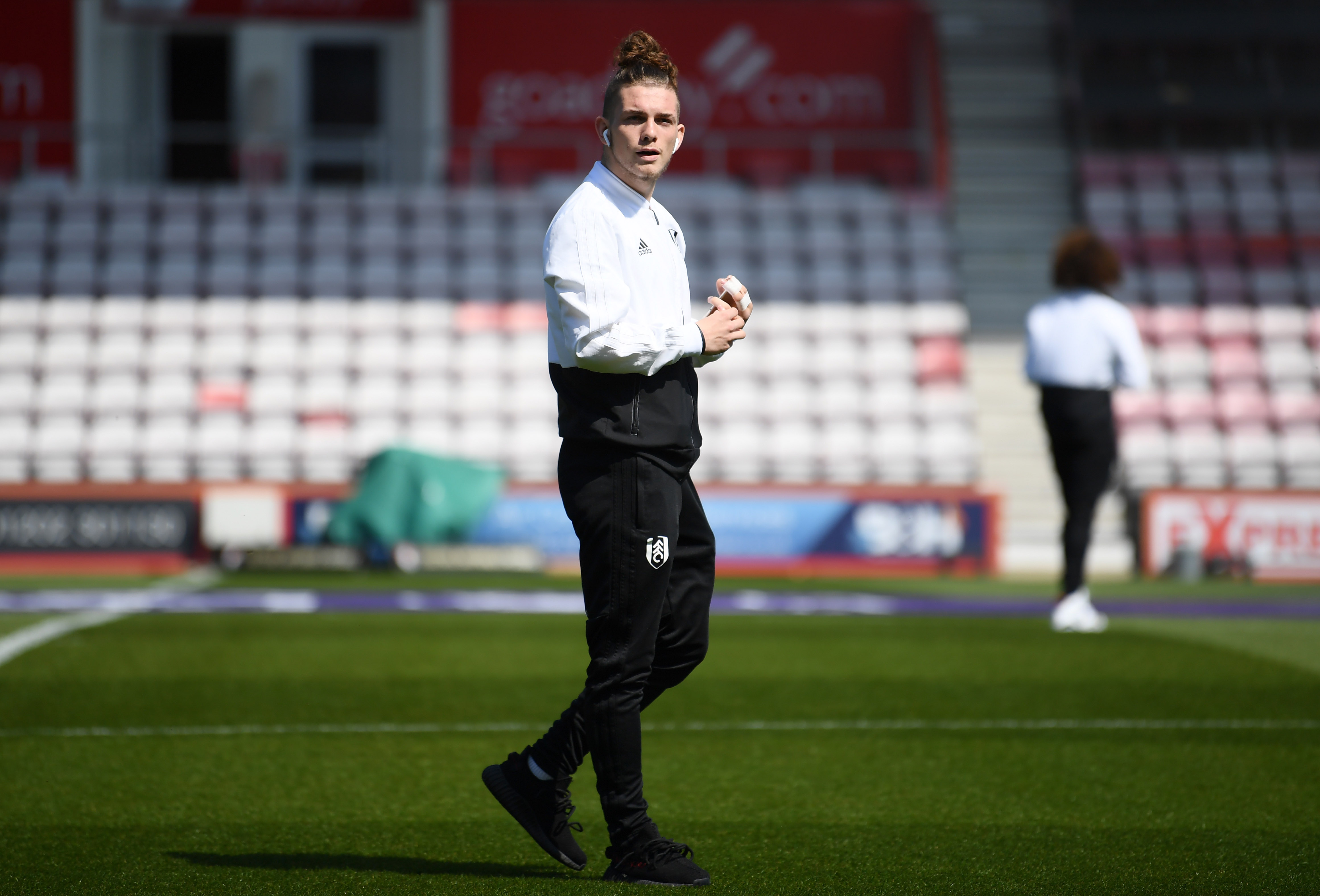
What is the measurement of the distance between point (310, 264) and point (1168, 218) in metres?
9.74

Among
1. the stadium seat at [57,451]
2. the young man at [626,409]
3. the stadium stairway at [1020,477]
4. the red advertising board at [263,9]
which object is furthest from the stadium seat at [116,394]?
the young man at [626,409]

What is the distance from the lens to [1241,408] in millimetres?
15570

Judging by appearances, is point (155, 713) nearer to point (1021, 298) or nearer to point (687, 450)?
point (687, 450)

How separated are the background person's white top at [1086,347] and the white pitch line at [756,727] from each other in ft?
8.85

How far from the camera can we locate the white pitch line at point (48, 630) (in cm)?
690

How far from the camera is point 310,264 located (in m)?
16.7

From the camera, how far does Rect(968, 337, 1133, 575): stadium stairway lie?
45.7 ft

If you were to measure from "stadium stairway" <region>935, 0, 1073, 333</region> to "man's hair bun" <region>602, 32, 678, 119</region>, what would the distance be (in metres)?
14.7

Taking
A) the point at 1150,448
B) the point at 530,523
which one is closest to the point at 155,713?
the point at 530,523

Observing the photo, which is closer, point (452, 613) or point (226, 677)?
point (226, 677)

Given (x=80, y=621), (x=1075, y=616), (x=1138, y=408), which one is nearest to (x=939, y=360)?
(x=1138, y=408)

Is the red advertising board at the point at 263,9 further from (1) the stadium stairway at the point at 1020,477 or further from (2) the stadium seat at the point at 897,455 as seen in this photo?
(1) the stadium stairway at the point at 1020,477

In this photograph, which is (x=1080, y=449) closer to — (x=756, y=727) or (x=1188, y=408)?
(x=756, y=727)

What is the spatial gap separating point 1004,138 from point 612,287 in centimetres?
1657
